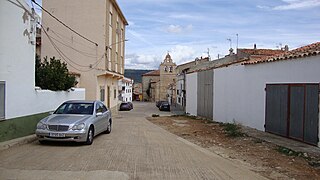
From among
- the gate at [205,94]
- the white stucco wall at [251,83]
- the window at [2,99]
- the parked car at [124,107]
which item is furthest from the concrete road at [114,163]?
the parked car at [124,107]

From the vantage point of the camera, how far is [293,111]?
13508 millimetres

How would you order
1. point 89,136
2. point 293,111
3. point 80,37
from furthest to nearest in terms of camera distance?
1. point 80,37
2. point 293,111
3. point 89,136

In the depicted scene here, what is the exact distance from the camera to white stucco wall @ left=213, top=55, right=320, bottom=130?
1291 cm

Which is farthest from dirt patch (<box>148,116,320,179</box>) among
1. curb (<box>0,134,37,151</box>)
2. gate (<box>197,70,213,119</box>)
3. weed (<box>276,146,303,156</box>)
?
gate (<box>197,70,213,119</box>)

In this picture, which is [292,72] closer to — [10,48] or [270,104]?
[270,104]

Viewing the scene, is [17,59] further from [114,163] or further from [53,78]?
[114,163]

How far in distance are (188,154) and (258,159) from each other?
6.51ft

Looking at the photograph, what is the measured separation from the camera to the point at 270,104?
1557 centimetres

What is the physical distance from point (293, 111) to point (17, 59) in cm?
984

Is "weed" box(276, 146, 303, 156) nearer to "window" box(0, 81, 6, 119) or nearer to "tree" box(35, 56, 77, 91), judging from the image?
"window" box(0, 81, 6, 119)

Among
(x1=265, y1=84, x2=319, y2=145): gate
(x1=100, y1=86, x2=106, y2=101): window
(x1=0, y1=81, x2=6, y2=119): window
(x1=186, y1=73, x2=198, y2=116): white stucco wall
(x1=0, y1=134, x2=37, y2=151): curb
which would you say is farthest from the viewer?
(x1=100, y1=86, x2=106, y2=101): window

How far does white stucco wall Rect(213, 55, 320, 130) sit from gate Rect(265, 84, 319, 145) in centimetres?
32

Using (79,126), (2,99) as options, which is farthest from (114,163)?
(2,99)

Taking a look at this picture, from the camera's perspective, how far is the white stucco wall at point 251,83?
12906 mm
